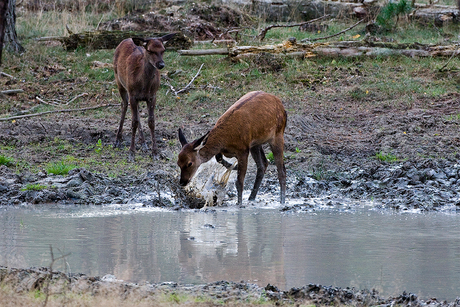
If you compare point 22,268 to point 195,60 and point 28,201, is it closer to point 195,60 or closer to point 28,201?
point 28,201

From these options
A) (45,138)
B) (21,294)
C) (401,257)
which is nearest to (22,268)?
(21,294)

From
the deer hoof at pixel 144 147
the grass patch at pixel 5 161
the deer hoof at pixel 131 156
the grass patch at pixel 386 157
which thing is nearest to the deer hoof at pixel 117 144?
the deer hoof at pixel 144 147

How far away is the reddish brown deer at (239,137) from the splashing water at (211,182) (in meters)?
0.30

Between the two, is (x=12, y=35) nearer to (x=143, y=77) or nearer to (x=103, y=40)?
(x=103, y=40)

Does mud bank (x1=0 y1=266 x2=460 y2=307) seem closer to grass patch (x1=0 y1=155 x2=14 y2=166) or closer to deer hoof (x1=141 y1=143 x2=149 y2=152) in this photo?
grass patch (x1=0 y1=155 x2=14 y2=166)

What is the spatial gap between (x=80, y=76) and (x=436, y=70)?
9669mm

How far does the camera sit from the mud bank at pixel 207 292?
14.9ft

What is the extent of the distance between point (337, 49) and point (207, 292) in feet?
45.5

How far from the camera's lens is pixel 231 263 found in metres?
5.87

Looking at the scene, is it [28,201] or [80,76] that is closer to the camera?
[28,201]

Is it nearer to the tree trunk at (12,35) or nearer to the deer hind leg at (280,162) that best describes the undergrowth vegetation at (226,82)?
the tree trunk at (12,35)

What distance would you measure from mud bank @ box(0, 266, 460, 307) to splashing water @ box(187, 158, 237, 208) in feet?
13.8

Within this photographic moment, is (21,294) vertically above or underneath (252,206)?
above

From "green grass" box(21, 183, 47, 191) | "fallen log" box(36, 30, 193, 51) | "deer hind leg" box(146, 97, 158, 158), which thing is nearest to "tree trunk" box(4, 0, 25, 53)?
"fallen log" box(36, 30, 193, 51)
